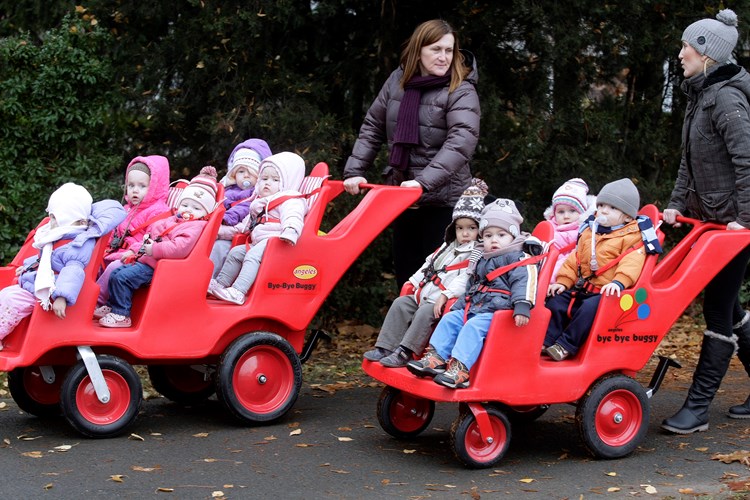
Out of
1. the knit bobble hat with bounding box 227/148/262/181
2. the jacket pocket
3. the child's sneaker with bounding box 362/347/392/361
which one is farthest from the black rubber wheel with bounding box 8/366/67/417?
the jacket pocket

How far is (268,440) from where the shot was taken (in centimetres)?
603

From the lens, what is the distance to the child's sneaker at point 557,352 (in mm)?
5633

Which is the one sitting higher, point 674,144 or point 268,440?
point 674,144

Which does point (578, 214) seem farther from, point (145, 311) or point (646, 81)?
point (646, 81)

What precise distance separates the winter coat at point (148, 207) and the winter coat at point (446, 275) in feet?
5.31

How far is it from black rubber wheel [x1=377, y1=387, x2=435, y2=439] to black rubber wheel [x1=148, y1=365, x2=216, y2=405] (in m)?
1.40

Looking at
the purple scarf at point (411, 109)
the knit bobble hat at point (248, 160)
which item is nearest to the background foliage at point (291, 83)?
Result: the knit bobble hat at point (248, 160)

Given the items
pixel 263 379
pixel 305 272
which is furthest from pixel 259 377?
pixel 305 272

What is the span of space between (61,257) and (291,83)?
13.4ft

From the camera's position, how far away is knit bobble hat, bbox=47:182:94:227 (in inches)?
230

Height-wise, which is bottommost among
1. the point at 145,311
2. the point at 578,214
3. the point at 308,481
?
the point at 308,481

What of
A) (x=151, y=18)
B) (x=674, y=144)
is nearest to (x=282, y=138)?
(x=151, y=18)

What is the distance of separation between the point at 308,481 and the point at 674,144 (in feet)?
22.3

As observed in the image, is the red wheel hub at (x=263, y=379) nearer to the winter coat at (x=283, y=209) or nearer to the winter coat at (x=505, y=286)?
the winter coat at (x=283, y=209)
